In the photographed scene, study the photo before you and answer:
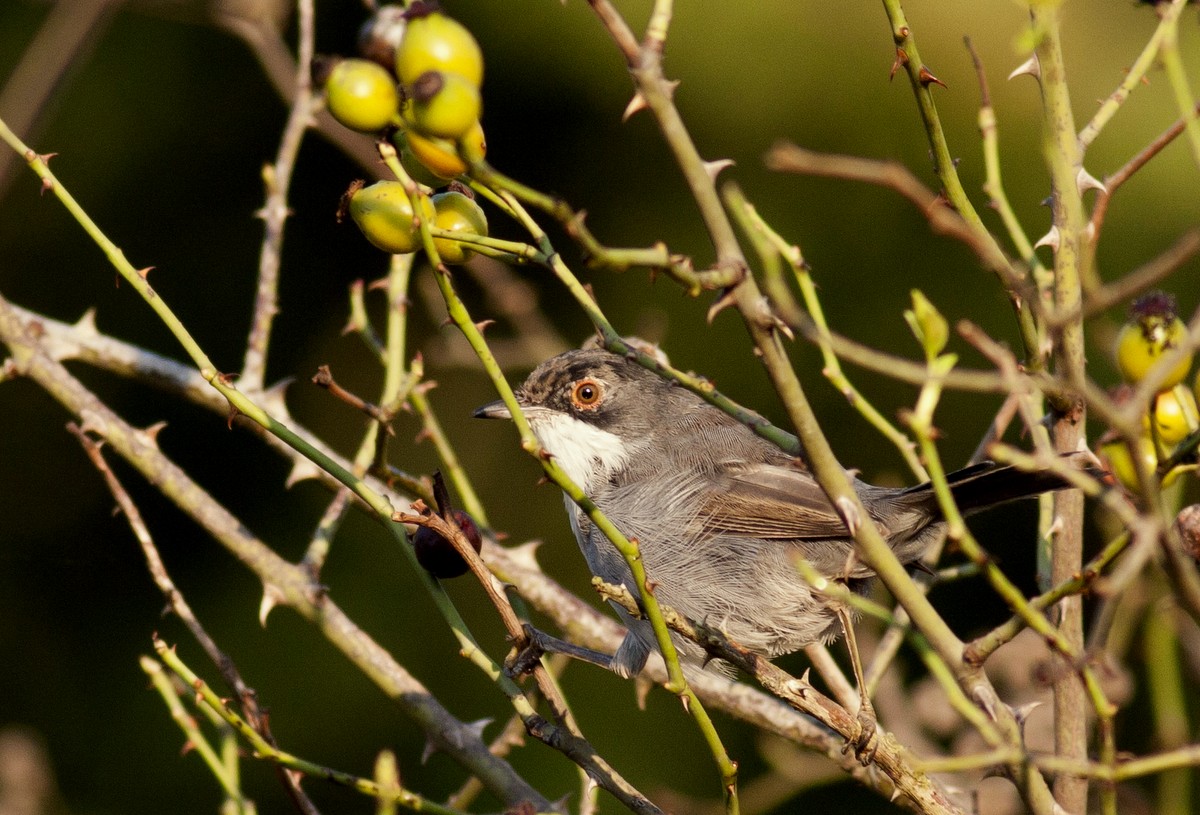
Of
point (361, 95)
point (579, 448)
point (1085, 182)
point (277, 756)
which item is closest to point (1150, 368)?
point (1085, 182)

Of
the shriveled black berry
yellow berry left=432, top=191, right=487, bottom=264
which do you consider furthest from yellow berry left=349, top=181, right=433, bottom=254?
the shriveled black berry

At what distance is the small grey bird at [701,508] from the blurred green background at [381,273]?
3.62 ft

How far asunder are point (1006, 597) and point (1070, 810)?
91 cm

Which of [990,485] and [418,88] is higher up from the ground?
[418,88]

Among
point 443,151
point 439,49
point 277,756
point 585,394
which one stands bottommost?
point 277,756

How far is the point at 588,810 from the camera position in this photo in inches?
84.0

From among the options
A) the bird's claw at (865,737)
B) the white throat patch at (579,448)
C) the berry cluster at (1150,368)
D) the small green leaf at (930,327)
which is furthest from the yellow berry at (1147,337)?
the white throat patch at (579,448)

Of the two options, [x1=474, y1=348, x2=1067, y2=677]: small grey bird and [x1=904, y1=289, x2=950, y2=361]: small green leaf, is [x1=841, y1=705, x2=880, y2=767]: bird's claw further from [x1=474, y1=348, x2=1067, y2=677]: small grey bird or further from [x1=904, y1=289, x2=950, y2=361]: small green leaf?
[x1=904, y1=289, x2=950, y2=361]: small green leaf

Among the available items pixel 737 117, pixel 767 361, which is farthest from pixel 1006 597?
pixel 737 117

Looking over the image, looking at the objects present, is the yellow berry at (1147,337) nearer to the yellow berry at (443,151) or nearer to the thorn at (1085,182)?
the thorn at (1085,182)

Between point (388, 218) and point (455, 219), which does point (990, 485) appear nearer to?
point (455, 219)

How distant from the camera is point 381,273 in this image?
20.6 ft

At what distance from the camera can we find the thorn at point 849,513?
153cm

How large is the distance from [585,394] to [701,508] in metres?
0.56
